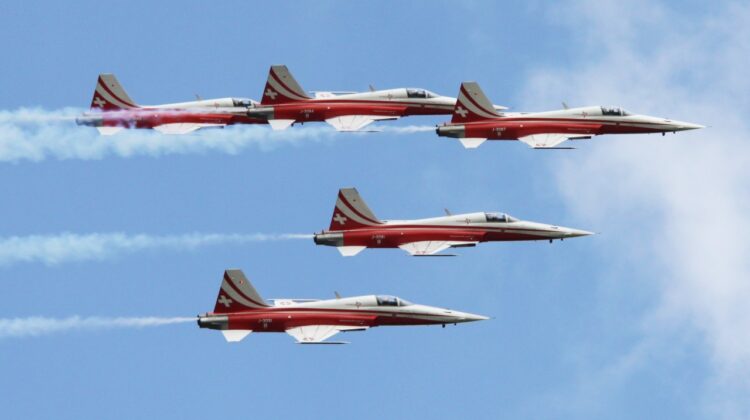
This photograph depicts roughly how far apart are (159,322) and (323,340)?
407 inches

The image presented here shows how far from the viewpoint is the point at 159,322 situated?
199125 millimetres

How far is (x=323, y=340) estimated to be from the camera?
19888 cm
